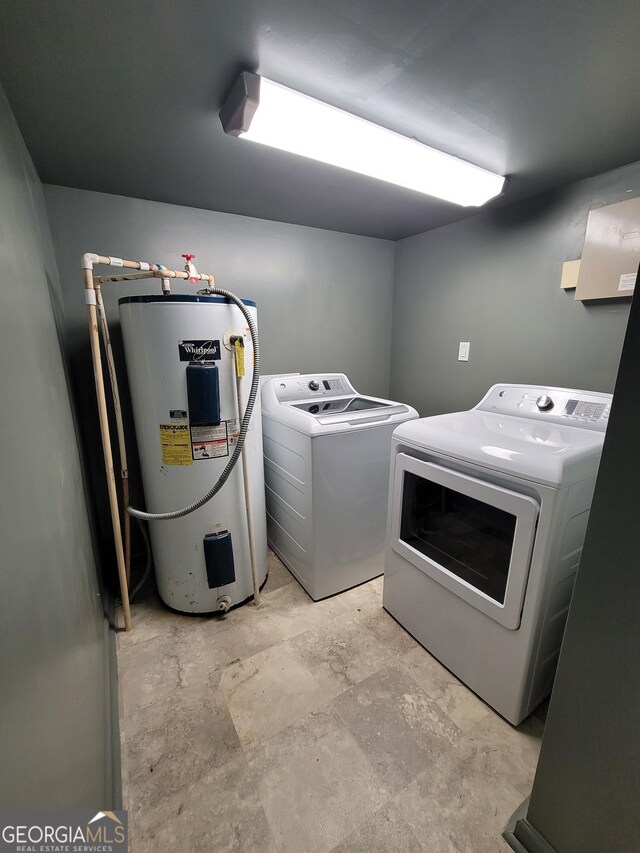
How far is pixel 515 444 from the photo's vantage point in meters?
1.19

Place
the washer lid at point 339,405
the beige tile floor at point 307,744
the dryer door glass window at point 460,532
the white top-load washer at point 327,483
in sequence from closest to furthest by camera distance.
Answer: the beige tile floor at point 307,744, the dryer door glass window at point 460,532, the white top-load washer at point 327,483, the washer lid at point 339,405

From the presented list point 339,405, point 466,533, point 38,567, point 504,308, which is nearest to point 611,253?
point 504,308

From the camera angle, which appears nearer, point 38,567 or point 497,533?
point 38,567

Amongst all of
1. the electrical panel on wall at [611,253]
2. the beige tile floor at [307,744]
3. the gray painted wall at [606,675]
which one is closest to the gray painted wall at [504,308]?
the electrical panel on wall at [611,253]

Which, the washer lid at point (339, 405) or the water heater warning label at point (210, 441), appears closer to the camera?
the water heater warning label at point (210, 441)

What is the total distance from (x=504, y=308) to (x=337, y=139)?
1.31m

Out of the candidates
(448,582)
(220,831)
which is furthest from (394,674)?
(220,831)

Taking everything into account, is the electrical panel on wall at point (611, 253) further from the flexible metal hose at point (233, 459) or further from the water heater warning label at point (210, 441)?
the water heater warning label at point (210, 441)

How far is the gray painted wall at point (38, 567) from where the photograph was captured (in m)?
0.53

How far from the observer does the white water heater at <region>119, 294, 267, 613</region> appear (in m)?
1.40

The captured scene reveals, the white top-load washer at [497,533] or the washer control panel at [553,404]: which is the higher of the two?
the washer control panel at [553,404]

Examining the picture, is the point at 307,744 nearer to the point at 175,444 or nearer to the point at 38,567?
the point at 38,567

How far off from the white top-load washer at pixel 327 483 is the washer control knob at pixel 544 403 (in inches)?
24.3

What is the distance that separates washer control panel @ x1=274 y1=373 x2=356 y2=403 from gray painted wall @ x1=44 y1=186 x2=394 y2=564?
0.26m
